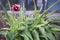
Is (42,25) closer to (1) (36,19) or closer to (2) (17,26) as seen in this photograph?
(1) (36,19)

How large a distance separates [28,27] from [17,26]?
153 millimetres

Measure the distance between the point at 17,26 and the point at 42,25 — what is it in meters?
Answer: 0.35

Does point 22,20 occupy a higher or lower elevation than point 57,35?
higher

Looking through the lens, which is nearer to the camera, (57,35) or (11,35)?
A: (11,35)

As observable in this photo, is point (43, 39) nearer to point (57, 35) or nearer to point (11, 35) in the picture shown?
point (57, 35)

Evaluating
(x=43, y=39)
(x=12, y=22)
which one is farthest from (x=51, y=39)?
(x=12, y=22)

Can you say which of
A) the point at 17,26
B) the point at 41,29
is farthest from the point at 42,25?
the point at 17,26

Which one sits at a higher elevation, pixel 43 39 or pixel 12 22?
pixel 12 22

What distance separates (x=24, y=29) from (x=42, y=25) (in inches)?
10.7

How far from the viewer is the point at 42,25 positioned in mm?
3443

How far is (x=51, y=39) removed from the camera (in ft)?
11.0

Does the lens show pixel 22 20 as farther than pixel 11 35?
Yes

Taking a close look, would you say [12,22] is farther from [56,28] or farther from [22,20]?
[56,28]

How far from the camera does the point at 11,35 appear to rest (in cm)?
328
